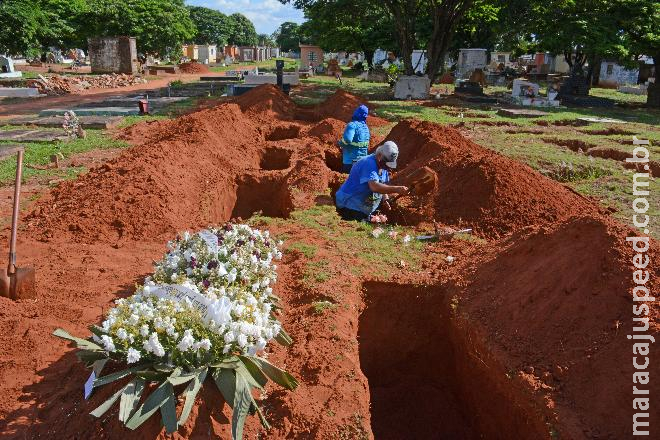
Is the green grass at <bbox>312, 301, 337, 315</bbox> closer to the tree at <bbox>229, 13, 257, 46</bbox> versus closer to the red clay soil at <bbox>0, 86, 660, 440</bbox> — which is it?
the red clay soil at <bbox>0, 86, 660, 440</bbox>

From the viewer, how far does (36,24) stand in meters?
27.0

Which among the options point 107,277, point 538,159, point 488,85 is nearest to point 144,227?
point 107,277

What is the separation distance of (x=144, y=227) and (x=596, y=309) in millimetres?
5245

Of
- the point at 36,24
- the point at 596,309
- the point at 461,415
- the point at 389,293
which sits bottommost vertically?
the point at 461,415

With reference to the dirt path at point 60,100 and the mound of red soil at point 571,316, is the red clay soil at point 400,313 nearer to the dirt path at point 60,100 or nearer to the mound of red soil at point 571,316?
the mound of red soil at point 571,316

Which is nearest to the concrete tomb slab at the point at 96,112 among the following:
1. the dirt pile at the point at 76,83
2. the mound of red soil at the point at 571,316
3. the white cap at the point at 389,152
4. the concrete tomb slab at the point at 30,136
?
the concrete tomb slab at the point at 30,136

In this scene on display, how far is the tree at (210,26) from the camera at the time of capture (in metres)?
84.7

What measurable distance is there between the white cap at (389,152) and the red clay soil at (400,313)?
984 mm

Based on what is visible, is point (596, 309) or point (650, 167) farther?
point (650, 167)

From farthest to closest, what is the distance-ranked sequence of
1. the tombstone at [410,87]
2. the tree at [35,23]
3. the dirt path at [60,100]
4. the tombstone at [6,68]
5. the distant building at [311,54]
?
the distant building at [311,54], the tombstone at [6,68], the tree at [35,23], the tombstone at [410,87], the dirt path at [60,100]

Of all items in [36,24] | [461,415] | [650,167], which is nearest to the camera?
[461,415]

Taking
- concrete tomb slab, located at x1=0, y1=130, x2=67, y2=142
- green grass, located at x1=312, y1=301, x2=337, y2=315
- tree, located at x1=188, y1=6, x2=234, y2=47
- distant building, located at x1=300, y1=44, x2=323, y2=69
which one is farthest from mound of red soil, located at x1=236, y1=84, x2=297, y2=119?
tree, located at x1=188, y1=6, x2=234, y2=47

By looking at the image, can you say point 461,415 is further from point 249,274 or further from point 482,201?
point 482,201

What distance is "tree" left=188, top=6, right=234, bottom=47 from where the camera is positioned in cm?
8469
